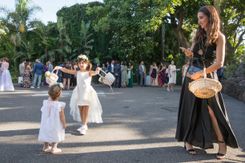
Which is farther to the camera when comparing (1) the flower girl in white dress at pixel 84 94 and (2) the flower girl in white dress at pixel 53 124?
(1) the flower girl in white dress at pixel 84 94

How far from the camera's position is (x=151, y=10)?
89.5 ft

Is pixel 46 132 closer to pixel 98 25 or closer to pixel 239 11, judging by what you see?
pixel 98 25

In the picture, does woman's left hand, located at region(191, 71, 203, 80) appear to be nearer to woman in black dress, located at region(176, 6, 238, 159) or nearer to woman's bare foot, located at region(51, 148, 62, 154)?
woman in black dress, located at region(176, 6, 238, 159)

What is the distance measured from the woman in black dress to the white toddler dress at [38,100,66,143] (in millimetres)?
1891

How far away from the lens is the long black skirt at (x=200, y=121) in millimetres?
6352

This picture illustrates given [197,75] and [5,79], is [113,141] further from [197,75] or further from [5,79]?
[5,79]

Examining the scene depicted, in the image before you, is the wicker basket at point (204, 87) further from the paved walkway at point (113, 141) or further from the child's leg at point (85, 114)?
the child's leg at point (85, 114)

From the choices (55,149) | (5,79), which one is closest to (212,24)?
(55,149)

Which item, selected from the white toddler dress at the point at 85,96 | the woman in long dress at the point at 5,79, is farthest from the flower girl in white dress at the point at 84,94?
the woman in long dress at the point at 5,79

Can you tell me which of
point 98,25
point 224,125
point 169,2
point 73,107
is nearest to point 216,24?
point 224,125

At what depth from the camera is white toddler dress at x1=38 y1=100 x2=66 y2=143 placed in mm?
6855

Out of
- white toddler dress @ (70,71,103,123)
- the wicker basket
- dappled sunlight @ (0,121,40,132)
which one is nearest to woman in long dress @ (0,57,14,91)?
dappled sunlight @ (0,121,40,132)

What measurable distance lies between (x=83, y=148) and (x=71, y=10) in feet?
119

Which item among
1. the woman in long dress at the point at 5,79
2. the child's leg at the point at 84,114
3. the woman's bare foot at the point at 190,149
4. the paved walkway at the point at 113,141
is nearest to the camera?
the paved walkway at the point at 113,141
